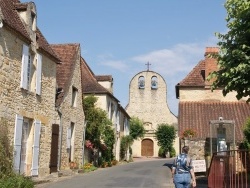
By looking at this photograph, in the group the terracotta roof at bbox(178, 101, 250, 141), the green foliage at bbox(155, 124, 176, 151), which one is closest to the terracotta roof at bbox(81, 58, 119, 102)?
the terracotta roof at bbox(178, 101, 250, 141)

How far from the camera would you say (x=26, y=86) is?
14.5m

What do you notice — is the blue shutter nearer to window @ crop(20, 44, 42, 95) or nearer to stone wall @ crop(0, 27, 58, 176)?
stone wall @ crop(0, 27, 58, 176)

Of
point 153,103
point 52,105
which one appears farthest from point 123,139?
point 52,105

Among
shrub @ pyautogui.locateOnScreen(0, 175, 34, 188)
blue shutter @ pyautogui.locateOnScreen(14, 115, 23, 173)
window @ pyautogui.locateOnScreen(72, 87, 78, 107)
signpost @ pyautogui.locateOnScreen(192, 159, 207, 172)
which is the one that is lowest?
shrub @ pyautogui.locateOnScreen(0, 175, 34, 188)

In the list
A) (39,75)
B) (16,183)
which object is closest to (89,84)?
(39,75)

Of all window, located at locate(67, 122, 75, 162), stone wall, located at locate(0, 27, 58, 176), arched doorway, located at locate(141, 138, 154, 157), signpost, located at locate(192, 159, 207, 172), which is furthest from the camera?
arched doorway, located at locate(141, 138, 154, 157)

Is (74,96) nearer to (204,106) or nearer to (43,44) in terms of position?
(43,44)

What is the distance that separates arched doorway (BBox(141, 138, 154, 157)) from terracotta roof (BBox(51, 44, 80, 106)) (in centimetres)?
2556

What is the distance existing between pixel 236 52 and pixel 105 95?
59.9ft

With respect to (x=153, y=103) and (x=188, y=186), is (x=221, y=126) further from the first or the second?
(x=153, y=103)

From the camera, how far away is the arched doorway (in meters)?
45.2

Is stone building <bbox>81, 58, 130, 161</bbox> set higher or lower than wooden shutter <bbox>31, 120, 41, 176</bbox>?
higher

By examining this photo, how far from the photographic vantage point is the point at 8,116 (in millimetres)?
13102

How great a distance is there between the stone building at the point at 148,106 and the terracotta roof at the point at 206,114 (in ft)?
73.7
